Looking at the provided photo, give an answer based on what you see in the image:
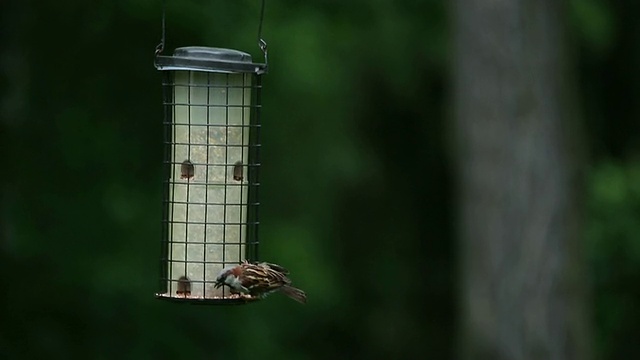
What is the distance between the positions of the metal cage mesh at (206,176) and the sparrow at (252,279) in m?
0.26

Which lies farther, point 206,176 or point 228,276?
point 206,176

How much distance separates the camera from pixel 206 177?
6.01m

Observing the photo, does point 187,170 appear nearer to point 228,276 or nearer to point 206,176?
point 206,176

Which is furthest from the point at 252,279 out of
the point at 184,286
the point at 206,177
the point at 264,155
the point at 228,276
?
the point at 264,155

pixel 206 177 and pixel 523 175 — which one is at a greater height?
pixel 523 175

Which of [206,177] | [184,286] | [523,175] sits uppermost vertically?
[523,175]

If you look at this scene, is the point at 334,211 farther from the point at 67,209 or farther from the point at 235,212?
the point at 235,212

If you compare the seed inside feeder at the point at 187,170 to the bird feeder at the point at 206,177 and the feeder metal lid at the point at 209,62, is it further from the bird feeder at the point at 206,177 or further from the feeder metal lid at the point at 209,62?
the feeder metal lid at the point at 209,62

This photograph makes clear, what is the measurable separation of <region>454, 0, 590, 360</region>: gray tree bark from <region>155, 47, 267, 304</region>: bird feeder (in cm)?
406

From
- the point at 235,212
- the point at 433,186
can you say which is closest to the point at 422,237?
the point at 433,186

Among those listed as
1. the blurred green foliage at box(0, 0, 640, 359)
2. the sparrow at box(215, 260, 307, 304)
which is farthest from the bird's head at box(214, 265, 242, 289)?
the blurred green foliage at box(0, 0, 640, 359)

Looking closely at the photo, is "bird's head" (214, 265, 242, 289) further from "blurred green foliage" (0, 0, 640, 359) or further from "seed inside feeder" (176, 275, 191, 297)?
"blurred green foliage" (0, 0, 640, 359)

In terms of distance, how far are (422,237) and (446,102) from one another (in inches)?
102

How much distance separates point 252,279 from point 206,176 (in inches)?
23.3
